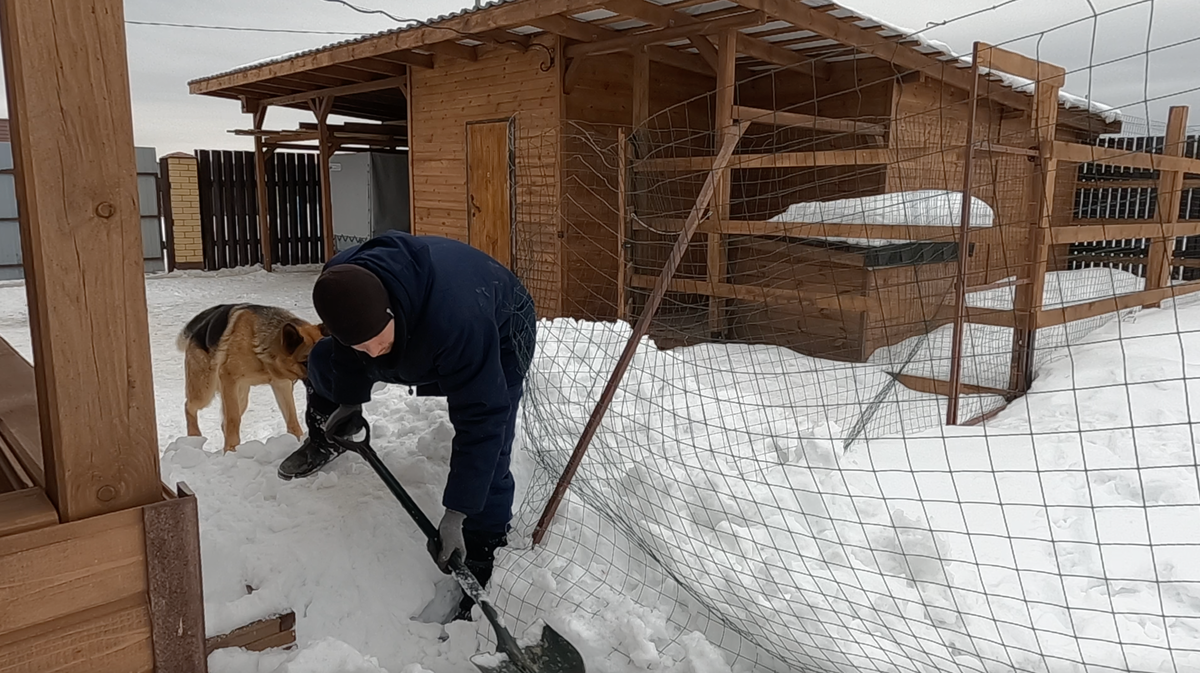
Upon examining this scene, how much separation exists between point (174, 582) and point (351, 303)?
106 cm

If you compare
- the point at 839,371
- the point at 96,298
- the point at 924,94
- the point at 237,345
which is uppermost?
the point at 924,94

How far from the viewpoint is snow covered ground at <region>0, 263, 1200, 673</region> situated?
8.70ft

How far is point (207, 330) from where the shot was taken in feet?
16.4

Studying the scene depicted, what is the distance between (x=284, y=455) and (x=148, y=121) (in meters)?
15.6

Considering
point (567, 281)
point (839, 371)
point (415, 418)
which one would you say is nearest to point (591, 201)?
point (567, 281)

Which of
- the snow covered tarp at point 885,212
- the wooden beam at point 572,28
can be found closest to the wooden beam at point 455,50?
the wooden beam at point 572,28

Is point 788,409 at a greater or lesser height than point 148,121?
lesser

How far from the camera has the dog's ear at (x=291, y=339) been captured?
455 cm

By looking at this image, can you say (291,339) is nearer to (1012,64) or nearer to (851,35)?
(1012,64)

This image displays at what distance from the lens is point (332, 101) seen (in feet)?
41.4

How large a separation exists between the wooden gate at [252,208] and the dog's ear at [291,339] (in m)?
12.1

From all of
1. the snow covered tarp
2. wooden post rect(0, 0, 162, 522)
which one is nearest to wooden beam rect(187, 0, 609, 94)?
the snow covered tarp

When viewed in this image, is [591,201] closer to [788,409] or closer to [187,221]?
[788,409]

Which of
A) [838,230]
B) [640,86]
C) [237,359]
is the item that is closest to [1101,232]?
[838,230]
